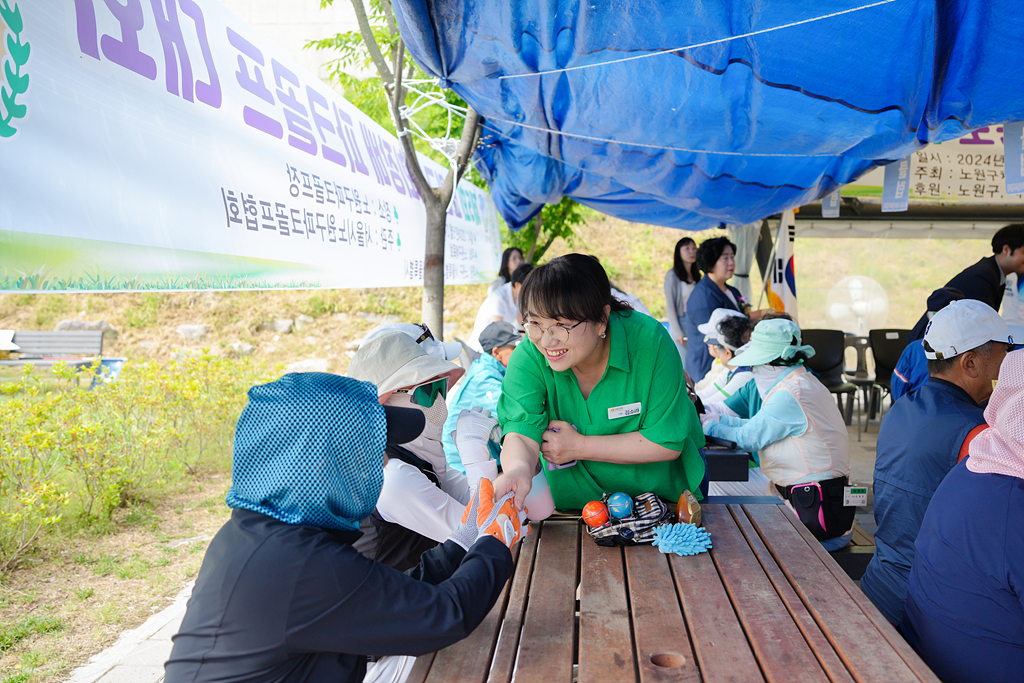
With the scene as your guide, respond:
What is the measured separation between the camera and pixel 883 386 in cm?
630

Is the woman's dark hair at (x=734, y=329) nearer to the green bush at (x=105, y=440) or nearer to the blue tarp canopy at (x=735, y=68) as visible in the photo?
the blue tarp canopy at (x=735, y=68)

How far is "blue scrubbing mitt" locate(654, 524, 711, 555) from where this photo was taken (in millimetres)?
1695

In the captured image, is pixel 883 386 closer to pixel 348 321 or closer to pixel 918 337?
pixel 918 337

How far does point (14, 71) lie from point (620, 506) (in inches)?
73.5

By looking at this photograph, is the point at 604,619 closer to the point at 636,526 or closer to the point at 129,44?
the point at 636,526

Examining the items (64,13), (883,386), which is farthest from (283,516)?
(883,386)

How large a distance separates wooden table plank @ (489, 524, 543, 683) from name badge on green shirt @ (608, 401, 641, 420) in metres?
0.41

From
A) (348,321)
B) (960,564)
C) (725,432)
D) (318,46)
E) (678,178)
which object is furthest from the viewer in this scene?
(348,321)

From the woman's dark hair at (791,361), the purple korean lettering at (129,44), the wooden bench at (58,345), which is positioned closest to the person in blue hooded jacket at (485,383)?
the woman's dark hair at (791,361)

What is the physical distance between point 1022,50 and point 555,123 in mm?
1685

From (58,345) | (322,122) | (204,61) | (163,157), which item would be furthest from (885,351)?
(58,345)

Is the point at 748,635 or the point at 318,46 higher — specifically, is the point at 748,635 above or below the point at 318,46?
below

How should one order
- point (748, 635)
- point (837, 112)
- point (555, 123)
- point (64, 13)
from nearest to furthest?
1. point (748, 635)
2. point (64, 13)
3. point (837, 112)
4. point (555, 123)

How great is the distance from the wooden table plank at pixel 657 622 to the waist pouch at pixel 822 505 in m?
1.27
